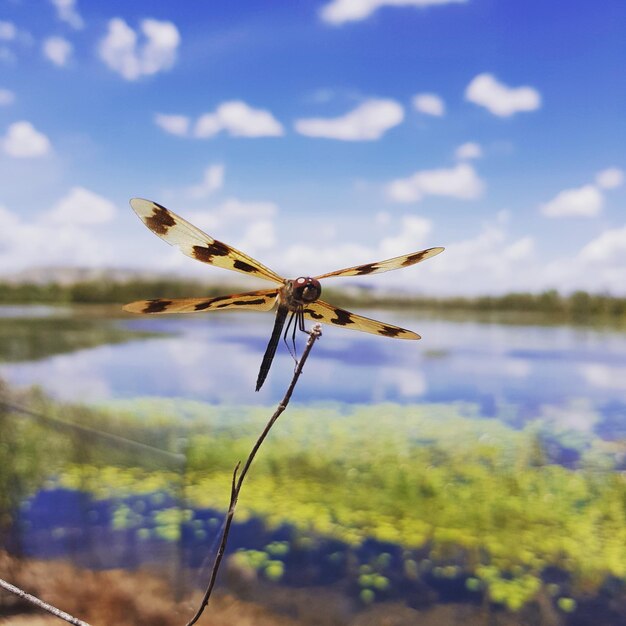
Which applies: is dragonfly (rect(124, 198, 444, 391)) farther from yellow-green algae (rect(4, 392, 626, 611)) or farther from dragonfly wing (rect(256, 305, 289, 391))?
yellow-green algae (rect(4, 392, 626, 611))

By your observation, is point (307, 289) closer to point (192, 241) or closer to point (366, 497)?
point (192, 241)

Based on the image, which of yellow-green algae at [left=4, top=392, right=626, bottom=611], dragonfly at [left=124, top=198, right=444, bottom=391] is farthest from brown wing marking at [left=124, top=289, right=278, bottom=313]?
yellow-green algae at [left=4, top=392, right=626, bottom=611]

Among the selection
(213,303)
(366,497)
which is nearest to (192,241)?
(213,303)

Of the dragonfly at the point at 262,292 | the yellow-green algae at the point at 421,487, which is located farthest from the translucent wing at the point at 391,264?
the yellow-green algae at the point at 421,487

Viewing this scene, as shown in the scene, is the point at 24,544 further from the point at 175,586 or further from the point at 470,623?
the point at 470,623

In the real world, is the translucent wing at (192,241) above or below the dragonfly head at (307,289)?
above

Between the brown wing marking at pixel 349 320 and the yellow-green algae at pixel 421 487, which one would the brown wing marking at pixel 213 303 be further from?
the yellow-green algae at pixel 421 487
